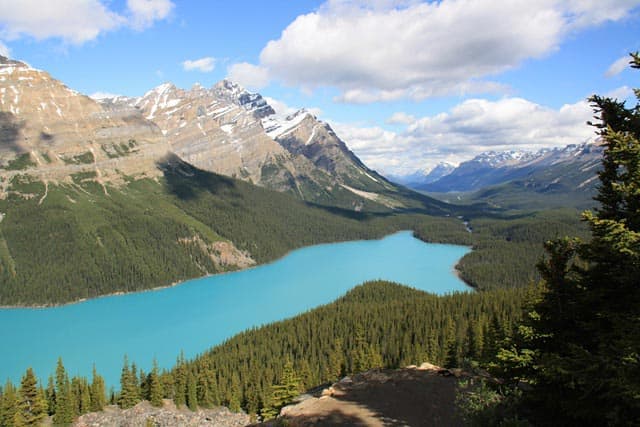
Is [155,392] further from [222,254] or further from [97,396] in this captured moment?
[222,254]

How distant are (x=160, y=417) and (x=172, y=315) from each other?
65.4 meters

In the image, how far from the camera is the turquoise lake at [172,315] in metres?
85.4

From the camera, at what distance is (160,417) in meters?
51.0

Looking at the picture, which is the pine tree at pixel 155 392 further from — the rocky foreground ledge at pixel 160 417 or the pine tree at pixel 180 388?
the pine tree at pixel 180 388

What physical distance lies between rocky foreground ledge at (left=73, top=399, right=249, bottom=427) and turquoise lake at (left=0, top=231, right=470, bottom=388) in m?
24.3

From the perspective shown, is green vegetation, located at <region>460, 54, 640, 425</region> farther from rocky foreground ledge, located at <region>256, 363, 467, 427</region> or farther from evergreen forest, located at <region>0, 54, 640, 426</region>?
rocky foreground ledge, located at <region>256, 363, 467, 427</region>

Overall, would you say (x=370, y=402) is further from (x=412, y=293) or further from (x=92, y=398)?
(x=412, y=293)

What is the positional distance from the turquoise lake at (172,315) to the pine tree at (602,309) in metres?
76.1

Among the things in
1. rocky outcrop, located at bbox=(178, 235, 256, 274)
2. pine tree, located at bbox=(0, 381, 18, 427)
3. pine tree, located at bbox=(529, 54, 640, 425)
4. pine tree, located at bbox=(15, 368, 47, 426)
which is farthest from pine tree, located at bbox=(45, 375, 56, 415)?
rocky outcrop, located at bbox=(178, 235, 256, 274)

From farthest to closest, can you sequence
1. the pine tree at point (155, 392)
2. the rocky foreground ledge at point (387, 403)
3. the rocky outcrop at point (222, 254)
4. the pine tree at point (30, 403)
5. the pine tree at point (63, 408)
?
the rocky outcrop at point (222, 254)
the pine tree at point (155, 392)
the pine tree at point (63, 408)
the pine tree at point (30, 403)
the rocky foreground ledge at point (387, 403)

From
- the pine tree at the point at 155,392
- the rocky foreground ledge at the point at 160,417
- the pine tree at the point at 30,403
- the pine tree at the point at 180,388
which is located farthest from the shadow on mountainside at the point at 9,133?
the pine tree at the point at 155,392

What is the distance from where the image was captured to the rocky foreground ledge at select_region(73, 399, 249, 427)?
4906 cm

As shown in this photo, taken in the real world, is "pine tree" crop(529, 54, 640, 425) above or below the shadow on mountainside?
below

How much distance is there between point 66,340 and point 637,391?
107529mm
